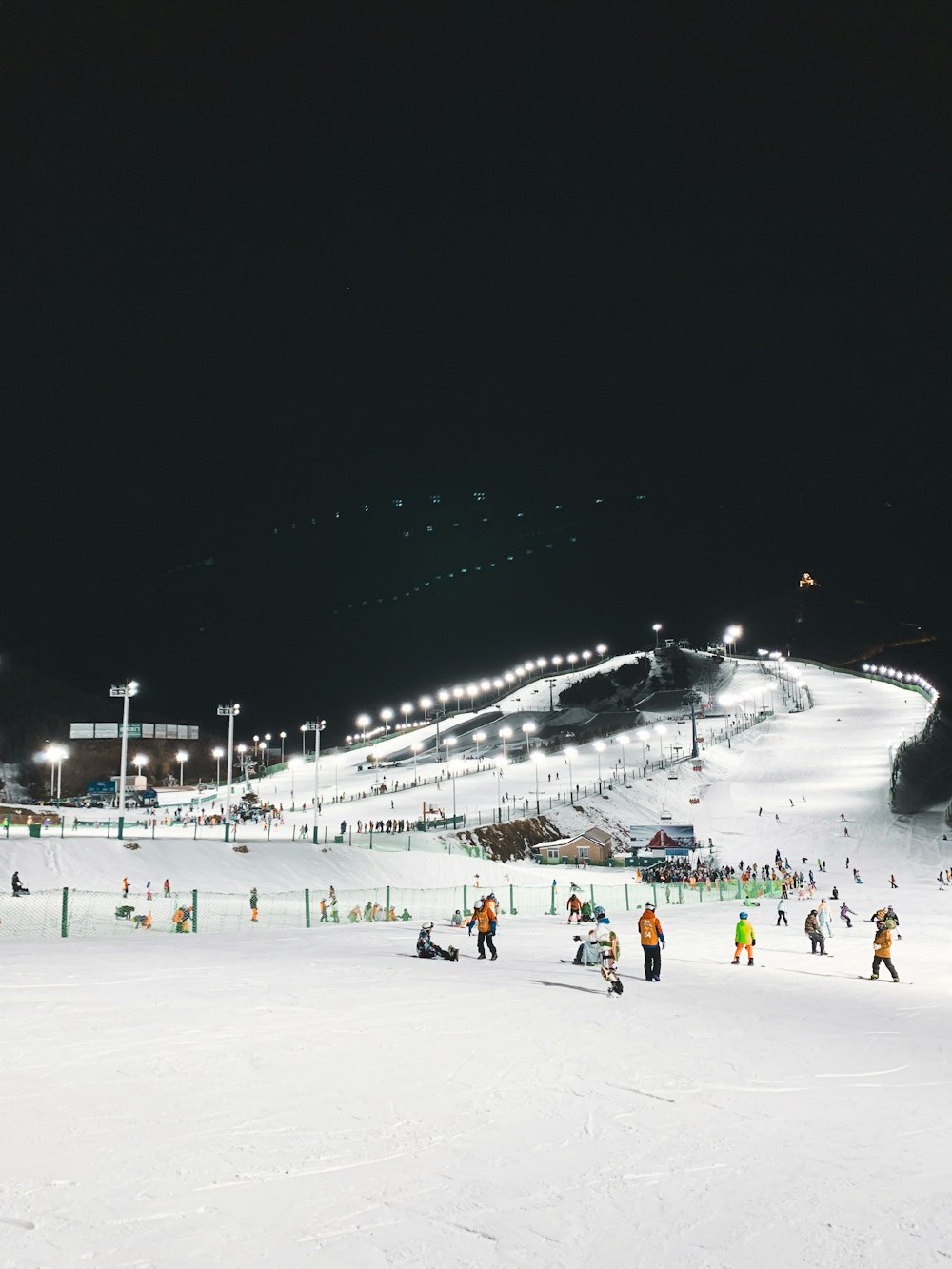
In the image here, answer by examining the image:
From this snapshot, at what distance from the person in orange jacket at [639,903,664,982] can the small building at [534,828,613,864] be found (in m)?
37.8

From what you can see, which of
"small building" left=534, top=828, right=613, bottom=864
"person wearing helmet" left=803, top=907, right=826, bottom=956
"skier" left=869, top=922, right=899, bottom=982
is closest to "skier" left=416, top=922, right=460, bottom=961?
"skier" left=869, top=922, right=899, bottom=982

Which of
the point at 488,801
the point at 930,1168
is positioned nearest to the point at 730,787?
the point at 488,801

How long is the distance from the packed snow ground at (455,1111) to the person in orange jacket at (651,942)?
47cm

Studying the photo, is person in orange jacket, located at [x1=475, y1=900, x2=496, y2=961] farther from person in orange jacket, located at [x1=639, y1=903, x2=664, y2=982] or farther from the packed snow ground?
person in orange jacket, located at [x1=639, y1=903, x2=664, y2=982]

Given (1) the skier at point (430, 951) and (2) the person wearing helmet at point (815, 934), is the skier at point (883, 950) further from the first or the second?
(1) the skier at point (430, 951)

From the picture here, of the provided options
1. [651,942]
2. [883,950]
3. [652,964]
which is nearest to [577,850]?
[883,950]

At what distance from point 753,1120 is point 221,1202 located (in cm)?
440

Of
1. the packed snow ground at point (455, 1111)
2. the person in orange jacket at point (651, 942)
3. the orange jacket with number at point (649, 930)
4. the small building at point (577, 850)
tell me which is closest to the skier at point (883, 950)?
the packed snow ground at point (455, 1111)

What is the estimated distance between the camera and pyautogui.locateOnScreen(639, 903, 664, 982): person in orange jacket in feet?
51.5

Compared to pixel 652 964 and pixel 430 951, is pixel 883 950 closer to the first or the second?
pixel 652 964

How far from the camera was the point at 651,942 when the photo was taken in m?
15.8

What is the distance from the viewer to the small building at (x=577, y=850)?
177 feet

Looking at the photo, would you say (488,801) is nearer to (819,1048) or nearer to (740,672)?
(819,1048)

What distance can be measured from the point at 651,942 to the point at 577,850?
130 ft
